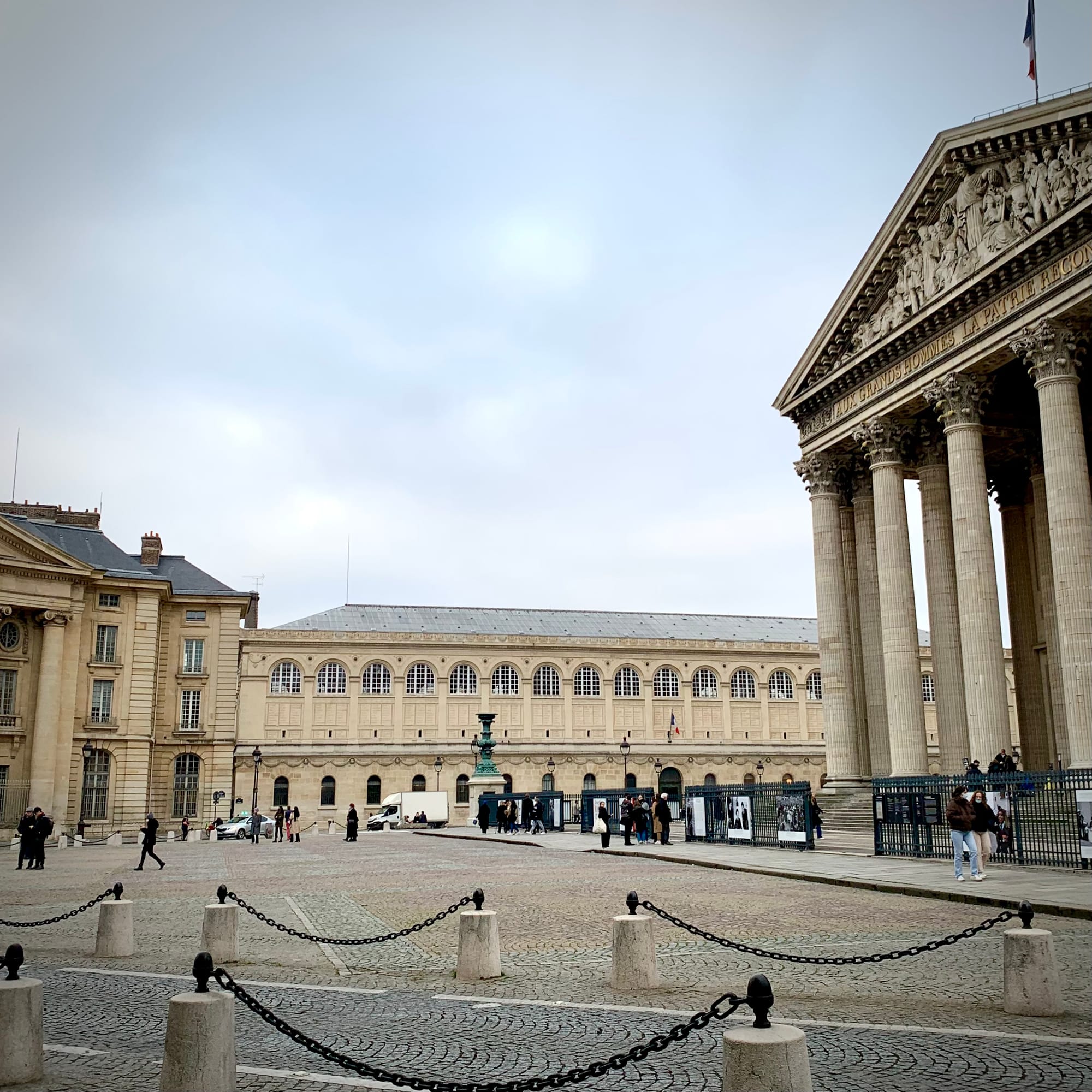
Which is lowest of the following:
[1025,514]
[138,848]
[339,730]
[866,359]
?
[138,848]

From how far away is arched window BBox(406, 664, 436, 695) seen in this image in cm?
7688

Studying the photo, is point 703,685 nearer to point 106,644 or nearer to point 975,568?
point 106,644

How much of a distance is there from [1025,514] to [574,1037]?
34716 millimetres

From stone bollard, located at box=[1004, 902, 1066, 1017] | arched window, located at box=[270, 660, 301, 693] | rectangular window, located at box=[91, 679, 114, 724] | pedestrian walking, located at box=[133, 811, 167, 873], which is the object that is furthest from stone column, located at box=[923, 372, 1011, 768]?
arched window, located at box=[270, 660, 301, 693]

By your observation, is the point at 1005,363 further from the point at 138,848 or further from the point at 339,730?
the point at 339,730

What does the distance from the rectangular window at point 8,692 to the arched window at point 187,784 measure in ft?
40.4

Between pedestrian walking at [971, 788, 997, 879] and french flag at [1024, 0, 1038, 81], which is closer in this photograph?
pedestrian walking at [971, 788, 997, 879]

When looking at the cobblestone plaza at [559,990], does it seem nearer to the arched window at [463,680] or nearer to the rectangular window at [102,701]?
the rectangular window at [102,701]

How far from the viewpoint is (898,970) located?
429 inches

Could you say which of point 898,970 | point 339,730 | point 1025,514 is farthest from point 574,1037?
point 339,730

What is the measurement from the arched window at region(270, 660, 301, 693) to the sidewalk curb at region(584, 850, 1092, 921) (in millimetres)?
51840

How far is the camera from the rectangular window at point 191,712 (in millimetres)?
67625

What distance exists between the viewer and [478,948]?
1050cm

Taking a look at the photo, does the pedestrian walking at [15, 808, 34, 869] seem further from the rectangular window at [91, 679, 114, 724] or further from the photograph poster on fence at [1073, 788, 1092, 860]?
the rectangular window at [91, 679, 114, 724]
